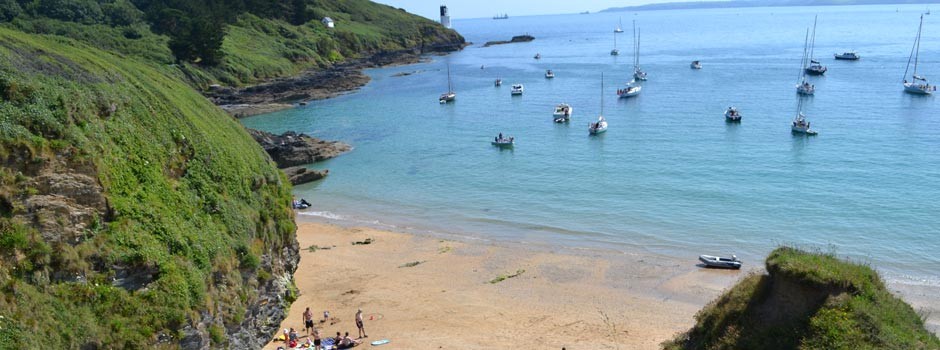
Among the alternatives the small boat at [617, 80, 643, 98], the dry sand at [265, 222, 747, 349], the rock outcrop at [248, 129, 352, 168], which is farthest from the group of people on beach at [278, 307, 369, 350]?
the small boat at [617, 80, 643, 98]

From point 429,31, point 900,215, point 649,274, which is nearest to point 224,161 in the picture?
point 649,274

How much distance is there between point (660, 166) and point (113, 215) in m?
39.0

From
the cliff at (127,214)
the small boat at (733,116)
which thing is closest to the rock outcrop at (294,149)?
the cliff at (127,214)

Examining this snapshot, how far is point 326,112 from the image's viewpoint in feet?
259

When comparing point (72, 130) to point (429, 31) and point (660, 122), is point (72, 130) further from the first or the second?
point (429, 31)

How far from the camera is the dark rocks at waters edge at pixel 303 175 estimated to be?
4988 cm

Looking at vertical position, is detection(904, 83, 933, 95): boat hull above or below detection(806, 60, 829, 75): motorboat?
below

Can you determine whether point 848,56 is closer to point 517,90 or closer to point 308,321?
point 517,90

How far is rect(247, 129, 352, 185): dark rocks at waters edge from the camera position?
51513 millimetres

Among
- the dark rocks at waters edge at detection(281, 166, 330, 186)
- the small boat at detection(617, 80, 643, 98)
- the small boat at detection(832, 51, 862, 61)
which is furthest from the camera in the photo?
the small boat at detection(832, 51, 862, 61)

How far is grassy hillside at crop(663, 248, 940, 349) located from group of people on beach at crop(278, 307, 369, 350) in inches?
469

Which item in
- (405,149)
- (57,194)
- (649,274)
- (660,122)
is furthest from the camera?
(660,122)

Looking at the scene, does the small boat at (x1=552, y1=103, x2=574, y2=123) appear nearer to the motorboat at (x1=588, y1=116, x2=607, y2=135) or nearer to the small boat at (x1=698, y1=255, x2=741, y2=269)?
the motorboat at (x1=588, y1=116, x2=607, y2=135)

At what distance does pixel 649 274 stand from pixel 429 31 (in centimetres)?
13901
